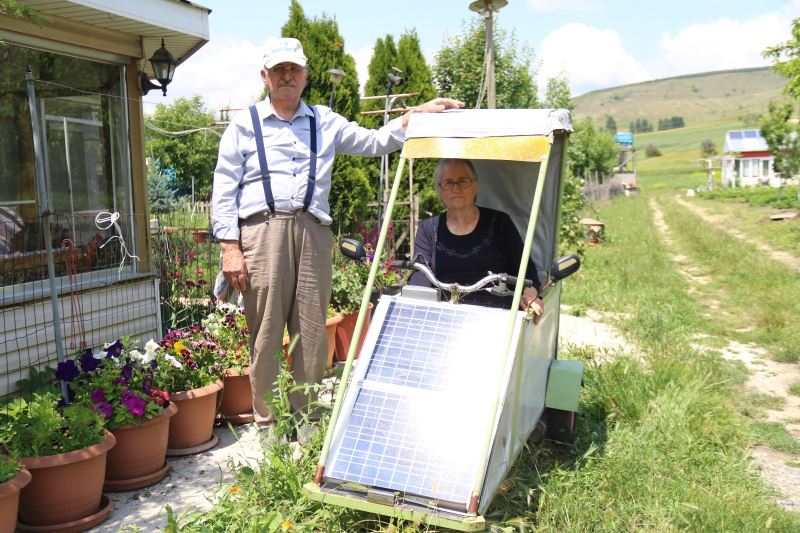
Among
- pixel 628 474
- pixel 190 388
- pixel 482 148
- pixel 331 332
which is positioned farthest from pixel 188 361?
pixel 628 474

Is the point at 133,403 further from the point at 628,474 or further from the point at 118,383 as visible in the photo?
the point at 628,474

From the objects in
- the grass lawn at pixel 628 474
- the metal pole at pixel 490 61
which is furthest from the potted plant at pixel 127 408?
the metal pole at pixel 490 61

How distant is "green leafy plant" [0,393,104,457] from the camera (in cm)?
352

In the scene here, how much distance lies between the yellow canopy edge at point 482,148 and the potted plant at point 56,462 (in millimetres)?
2160

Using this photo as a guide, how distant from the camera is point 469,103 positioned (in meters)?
15.1

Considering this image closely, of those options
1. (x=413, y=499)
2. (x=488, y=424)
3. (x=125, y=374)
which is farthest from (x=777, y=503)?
(x=125, y=374)

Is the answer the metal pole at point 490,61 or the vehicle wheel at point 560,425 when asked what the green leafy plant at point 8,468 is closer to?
the vehicle wheel at point 560,425

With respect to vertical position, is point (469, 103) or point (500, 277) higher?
point (469, 103)

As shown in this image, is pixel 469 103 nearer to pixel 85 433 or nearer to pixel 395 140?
pixel 395 140

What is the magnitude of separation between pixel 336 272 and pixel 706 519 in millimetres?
4281

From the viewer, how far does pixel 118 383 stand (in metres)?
4.14

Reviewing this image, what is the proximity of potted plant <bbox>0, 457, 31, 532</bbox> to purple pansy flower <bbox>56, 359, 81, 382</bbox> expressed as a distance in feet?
2.44

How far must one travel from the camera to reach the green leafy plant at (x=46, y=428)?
352 centimetres

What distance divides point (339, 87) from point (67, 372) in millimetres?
7544
